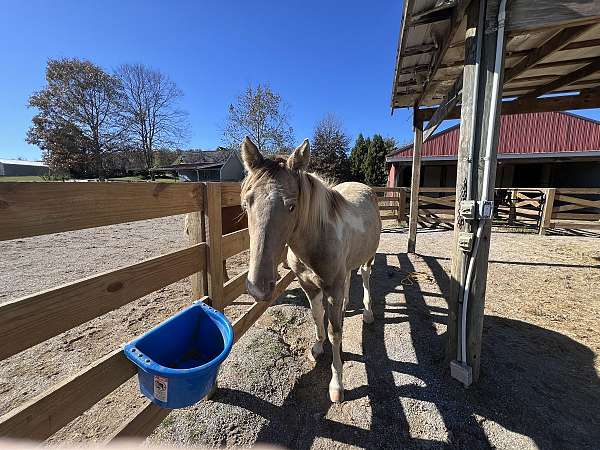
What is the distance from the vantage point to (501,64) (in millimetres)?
2043

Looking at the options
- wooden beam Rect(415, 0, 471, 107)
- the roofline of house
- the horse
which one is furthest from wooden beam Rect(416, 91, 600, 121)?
the roofline of house

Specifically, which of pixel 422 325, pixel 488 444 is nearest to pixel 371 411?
pixel 488 444

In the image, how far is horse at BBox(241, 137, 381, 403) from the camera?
1523 mm

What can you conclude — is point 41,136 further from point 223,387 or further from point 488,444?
point 488,444

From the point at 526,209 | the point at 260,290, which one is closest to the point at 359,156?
the point at 526,209

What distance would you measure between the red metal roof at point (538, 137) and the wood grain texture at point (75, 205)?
49.1 feet

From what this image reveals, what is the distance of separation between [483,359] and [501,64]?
2.59 metres

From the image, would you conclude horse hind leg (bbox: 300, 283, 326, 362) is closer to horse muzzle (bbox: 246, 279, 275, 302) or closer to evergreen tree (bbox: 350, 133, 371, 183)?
horse muzzle (bbox: 246, 279, 275, 302)

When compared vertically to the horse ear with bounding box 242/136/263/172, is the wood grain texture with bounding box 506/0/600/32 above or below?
above

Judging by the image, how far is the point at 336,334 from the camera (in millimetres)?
2424

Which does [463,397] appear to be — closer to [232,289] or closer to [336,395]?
[336,395]

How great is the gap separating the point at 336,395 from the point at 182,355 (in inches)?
52.2

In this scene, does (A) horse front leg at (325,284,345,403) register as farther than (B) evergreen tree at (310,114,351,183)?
No

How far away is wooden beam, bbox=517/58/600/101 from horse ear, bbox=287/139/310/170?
159 inches
